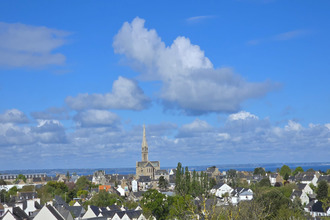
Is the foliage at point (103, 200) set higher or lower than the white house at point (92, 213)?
higher

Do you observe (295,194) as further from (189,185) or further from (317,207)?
(189,185)

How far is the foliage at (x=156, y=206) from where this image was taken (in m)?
71.9

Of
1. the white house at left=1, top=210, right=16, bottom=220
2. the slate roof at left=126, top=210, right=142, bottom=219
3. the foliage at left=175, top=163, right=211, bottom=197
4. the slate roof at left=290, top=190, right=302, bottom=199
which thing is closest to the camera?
the white house at left=1, top=210, right=16, bottom=220

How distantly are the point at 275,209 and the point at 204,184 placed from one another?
46.3m

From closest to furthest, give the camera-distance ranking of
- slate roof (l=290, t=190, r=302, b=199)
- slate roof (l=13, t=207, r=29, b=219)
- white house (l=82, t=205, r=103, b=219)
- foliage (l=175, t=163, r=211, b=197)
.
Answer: slate roof (l=13, t=207, r=29, b=219), white house (l=82, t=205, r=103, b=219), slate roof (l=290, t=190, r=302, b=199), foliage (l=175, t=163, r=211, b=197)

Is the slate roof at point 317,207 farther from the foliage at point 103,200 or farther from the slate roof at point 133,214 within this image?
the foliage at point 103,200

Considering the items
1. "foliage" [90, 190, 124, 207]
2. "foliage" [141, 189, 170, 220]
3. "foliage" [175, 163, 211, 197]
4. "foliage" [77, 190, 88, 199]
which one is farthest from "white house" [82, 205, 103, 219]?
"foliage" [77, 190, 88, 199]

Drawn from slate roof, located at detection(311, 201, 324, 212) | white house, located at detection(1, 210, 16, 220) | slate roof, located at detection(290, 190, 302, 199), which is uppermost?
slate roof, located at detection(290, 190, 302, 199)

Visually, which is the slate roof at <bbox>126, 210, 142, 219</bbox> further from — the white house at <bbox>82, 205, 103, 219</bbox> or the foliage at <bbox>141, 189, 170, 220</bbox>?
the white house at <bbox>82, 205, 103, 219</bbox>

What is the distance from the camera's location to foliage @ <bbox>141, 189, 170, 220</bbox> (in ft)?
236

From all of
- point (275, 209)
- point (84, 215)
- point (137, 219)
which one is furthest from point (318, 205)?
point (84, 215)

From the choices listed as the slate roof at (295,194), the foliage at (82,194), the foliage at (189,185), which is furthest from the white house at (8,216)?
the slate roof at (295,194)

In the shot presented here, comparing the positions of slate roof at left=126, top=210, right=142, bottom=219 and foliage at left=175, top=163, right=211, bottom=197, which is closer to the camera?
slate roof at left=126, top=210, right=142, bottom=219

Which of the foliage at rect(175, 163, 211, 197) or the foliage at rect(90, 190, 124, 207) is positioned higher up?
the foliage at rect(175, 163, 211, 197)
